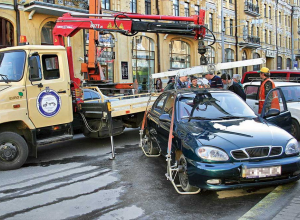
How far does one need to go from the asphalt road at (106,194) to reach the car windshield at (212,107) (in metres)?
1.27

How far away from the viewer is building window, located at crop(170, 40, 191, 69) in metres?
27.9

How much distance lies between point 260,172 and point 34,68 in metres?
4.94

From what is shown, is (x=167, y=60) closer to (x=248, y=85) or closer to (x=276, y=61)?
(x=248, y=85)

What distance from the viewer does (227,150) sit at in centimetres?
400

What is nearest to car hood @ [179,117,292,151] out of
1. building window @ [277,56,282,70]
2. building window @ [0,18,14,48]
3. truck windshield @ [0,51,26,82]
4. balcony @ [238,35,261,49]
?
truck windshield @ [0,51,26,82]

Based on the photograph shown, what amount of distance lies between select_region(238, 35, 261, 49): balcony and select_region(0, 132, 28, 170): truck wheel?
1374 inches

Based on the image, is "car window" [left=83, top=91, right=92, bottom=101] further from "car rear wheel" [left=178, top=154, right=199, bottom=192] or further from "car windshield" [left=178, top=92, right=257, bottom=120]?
"car rear wheel" [left=178, top=154, right=199, bottom=192]

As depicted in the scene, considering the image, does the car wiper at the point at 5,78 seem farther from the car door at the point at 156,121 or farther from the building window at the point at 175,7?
the building window at the point at 175,7

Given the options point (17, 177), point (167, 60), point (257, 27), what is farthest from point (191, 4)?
point (17, 177)

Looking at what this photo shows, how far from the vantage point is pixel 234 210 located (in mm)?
3879

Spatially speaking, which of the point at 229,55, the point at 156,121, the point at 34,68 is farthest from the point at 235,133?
the point at 229,55

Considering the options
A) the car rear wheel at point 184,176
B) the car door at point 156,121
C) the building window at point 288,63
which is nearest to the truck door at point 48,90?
the car door at point 156,121

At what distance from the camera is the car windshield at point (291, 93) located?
8.65 meters

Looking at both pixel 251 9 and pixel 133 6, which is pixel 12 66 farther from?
pixel 251 9
